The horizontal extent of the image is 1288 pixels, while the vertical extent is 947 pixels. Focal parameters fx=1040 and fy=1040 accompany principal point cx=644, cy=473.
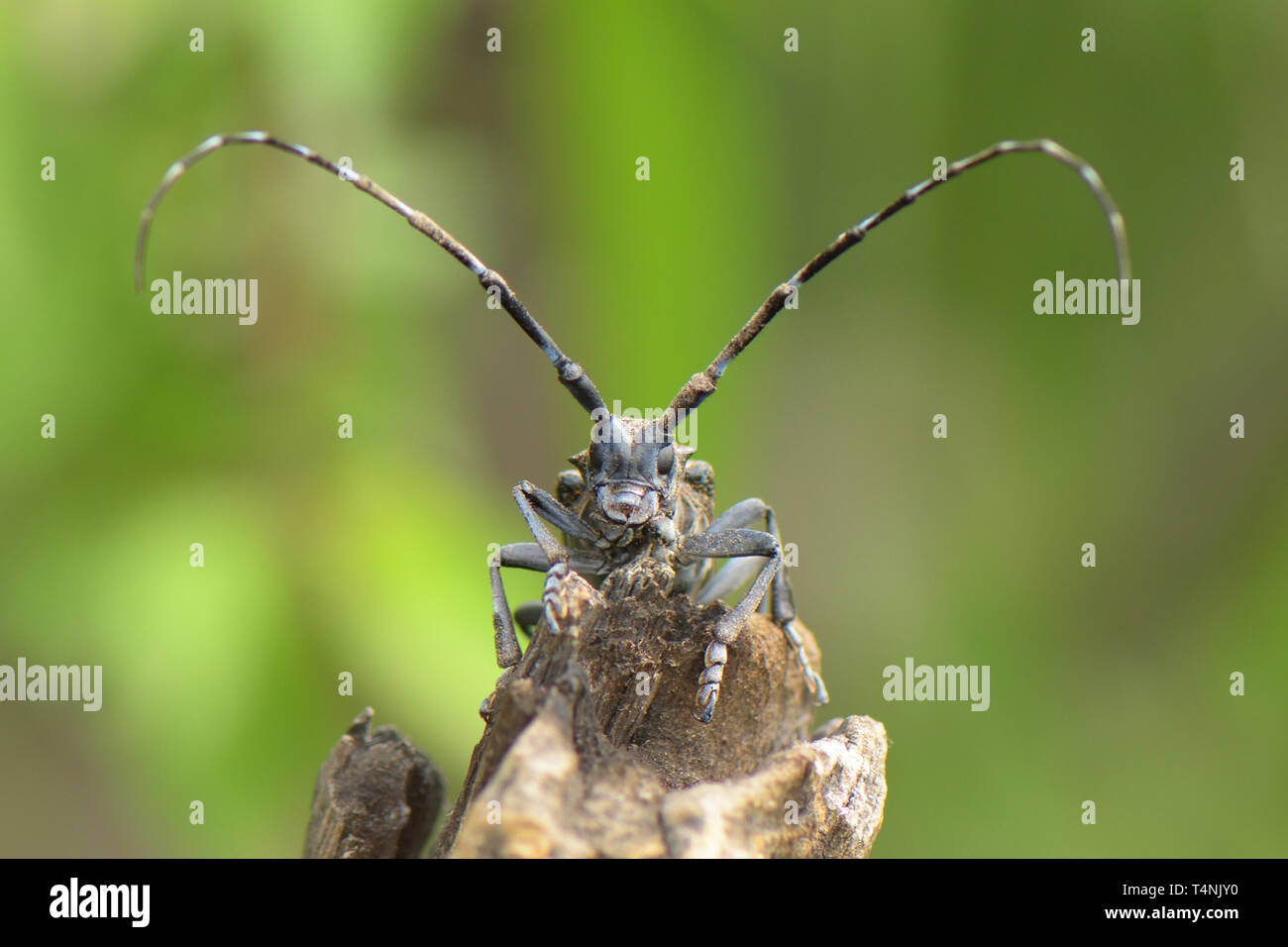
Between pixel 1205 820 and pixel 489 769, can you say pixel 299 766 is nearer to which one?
pixel 489 769

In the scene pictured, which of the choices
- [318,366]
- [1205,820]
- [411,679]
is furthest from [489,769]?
[1205,820]

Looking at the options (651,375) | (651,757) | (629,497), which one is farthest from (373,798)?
(651,375)

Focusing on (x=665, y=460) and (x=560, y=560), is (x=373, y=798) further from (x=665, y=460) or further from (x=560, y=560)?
(x=665, y=460)

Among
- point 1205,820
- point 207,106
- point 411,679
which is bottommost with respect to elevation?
point 1205,820

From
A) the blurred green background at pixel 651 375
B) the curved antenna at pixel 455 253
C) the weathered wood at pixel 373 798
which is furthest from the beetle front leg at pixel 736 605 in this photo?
the blurred green background at pixel 651 375

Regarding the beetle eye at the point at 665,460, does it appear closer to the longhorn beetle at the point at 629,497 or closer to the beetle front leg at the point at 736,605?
the longhorn beetle at the point at 629,497
